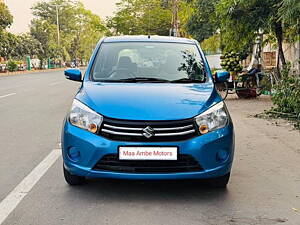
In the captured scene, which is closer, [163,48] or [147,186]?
[147,186]

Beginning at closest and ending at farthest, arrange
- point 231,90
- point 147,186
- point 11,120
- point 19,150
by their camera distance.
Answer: point 147,186
point 19,150
point 11,120
point 231,90

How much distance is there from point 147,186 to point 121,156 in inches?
31.6

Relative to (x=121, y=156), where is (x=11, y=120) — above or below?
below

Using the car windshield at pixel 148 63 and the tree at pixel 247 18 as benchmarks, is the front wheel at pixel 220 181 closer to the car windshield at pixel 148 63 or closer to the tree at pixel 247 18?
the car windshield at pixel 148 63

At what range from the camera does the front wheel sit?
4.60 m

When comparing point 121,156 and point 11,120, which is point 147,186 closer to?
point 121,156

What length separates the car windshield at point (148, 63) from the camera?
5.31 meters

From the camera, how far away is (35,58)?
2579 inches

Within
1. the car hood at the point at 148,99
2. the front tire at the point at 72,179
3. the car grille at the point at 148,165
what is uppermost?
the car hood at the point at 148,99

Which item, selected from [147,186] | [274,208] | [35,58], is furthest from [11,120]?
[35,58]

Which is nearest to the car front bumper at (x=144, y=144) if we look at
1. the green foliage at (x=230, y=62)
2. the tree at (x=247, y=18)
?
the tree at (x=247, y=18)

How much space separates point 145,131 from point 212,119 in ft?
2.23

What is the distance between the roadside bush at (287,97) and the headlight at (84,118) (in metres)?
6.10

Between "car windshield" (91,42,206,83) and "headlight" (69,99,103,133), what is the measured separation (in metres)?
0.83
